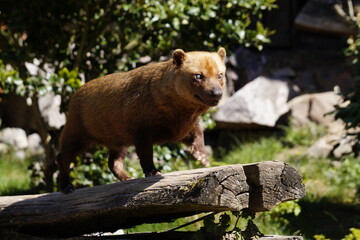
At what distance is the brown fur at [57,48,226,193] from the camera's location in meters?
4.57

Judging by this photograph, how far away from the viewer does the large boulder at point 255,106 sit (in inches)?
429

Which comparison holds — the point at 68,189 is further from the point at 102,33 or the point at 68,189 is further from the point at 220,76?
the point at 102,33

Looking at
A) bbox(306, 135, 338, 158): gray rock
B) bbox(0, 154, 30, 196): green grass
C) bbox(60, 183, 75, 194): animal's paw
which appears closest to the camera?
bbox(60, 183, 75, 194): animal's paw

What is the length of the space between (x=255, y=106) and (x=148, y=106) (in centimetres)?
650

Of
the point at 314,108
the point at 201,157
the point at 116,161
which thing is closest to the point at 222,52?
the point at 201,157

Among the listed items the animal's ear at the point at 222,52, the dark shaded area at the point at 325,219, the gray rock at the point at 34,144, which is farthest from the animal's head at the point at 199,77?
the gray rock at the point at 34,144

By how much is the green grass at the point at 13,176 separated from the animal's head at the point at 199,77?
12.5ft

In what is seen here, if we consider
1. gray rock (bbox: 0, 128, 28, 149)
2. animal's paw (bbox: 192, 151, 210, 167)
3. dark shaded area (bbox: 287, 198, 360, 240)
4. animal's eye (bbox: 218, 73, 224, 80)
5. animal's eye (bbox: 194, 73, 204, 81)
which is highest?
animal's eye (bbox: 194, 73, 204, 81)

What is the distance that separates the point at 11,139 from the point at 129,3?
18.2 ft

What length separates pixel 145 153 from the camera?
4.63 metres

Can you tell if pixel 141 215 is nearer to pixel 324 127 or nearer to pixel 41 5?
pixel 41 5

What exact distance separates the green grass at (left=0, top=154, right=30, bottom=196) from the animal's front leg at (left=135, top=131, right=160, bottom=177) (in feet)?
11.2

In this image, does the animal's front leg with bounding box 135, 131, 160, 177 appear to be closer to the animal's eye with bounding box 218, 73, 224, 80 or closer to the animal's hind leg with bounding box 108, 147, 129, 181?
the animal's eye with bounding box 218, 73, 224, 80

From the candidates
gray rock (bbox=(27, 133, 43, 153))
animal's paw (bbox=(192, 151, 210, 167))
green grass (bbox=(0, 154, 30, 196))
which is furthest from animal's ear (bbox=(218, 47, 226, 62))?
gray rock (bbox=(27, 133, 43, 153))
